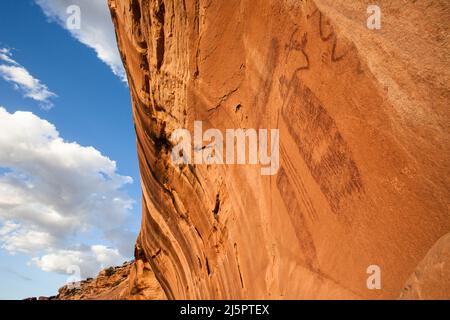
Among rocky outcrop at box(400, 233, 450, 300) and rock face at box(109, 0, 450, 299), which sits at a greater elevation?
rock face at box(109, 0, 450, 299)

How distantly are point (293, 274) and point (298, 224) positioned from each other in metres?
0.40

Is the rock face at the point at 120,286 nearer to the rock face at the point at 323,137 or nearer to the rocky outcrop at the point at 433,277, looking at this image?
the rock face at the point at 323,137

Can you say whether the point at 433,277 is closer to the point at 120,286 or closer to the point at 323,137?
the point at 323,137

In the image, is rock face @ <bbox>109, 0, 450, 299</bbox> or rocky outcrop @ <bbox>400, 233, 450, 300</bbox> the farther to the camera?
rock face @ <bbox>109, 0, 450, 299</bbox>

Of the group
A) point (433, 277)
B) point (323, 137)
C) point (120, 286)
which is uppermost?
point (323, 137)

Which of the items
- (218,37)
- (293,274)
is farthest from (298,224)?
(218,37)

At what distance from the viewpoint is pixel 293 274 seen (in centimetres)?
277

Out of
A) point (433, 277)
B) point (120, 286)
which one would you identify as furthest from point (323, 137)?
point (120, 286)

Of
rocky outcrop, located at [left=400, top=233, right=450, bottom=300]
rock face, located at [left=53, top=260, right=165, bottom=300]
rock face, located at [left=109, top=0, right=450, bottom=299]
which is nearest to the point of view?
rocky outcrop, located at [left=400, top=233, right=450, bottom=300]

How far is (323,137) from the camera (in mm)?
2805

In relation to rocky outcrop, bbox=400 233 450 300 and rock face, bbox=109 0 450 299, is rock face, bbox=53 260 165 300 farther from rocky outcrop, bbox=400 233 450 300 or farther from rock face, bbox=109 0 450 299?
rocky outcrop, bbox=400 233 450 300

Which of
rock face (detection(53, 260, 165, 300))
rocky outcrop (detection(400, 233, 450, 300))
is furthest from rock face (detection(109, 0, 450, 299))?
rock face (detection(53, 260, 165, 300))

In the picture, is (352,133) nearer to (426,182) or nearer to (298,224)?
Result: (426,182)

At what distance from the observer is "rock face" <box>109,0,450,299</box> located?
2268 mm
